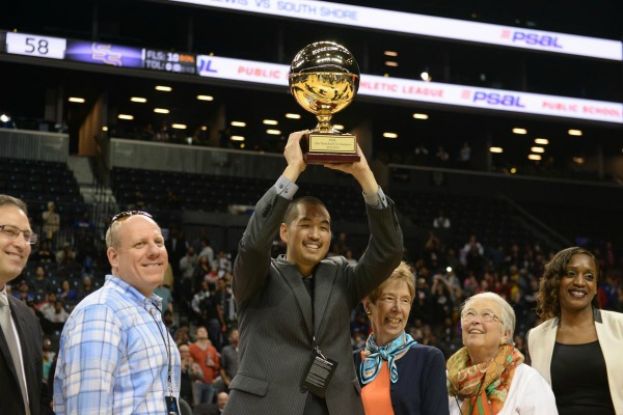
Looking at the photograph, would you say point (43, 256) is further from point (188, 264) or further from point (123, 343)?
point (123, 343)

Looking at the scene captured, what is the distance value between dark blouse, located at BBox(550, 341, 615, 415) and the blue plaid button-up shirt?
88.9 inches

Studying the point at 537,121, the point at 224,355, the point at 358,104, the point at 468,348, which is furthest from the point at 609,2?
the point at 468,348

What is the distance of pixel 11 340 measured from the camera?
169 inches

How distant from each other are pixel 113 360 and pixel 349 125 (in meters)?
29.8

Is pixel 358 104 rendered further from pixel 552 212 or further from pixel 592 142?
pixel 592 142

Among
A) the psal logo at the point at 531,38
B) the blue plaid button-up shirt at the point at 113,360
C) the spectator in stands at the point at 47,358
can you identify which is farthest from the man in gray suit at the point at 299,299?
the psal logo at the point at 531,38

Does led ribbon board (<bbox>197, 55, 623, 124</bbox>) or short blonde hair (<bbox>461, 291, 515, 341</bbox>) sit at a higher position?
led ribbon board (<bbox>197, 55, 623, 124</bbox>)

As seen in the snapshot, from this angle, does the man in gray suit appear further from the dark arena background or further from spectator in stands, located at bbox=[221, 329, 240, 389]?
the dark arena background

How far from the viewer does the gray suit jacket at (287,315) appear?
431 centimetres

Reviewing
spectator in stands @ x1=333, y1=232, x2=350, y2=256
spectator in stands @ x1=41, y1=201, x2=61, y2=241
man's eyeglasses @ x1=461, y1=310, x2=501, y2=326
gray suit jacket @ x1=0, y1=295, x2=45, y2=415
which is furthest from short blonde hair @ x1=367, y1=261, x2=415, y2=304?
spectator in stands @ x1=333, y1=232, x2=350, y2=256

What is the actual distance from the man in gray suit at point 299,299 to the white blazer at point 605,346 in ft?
4.60

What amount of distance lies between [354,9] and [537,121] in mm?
6899

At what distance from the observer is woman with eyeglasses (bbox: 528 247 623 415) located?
211 inches

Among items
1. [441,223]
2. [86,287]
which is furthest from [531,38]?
[86,287]
